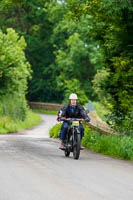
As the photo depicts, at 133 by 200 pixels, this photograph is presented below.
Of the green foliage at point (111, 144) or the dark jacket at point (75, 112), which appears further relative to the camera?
the green foliage at point (111, 144)

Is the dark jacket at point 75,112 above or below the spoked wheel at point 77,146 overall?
above

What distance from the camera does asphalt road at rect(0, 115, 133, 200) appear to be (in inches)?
315

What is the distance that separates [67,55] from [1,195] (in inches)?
2033

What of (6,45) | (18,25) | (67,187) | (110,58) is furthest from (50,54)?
(67,187)

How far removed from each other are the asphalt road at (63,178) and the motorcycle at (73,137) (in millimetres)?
322

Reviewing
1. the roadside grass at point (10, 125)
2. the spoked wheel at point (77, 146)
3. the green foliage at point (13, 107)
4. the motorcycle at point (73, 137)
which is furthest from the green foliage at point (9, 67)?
the spoked wheel at point (77, 146)

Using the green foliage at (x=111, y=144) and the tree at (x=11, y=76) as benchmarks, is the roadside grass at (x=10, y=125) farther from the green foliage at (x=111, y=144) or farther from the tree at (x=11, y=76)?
the green foliage at (x=111, y=144)

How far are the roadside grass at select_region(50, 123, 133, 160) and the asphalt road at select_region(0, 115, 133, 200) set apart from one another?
0.57 m

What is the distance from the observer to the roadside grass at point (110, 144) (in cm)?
1416

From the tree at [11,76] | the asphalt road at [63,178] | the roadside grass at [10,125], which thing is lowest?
the roadside grass at [10,125]

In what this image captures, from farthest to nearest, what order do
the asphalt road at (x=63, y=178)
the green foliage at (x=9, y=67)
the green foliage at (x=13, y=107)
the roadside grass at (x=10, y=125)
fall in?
the green foliage at (x=13, y=107)
the green foliage at (x=9, y=67)
the roadside grass at (x=10, y=125)
the asphalt road at (x=63, y=178)

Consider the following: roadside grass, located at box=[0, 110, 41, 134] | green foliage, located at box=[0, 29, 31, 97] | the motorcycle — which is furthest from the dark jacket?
green foliage, located at box=[0, 29, 31, 97]

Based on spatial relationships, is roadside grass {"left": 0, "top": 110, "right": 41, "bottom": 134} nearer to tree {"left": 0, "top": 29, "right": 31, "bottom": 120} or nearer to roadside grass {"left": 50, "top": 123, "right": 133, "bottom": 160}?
tree {"left": 0, "top": 29, "right": 31, "bottom": 120}

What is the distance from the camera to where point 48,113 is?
61.8 m
